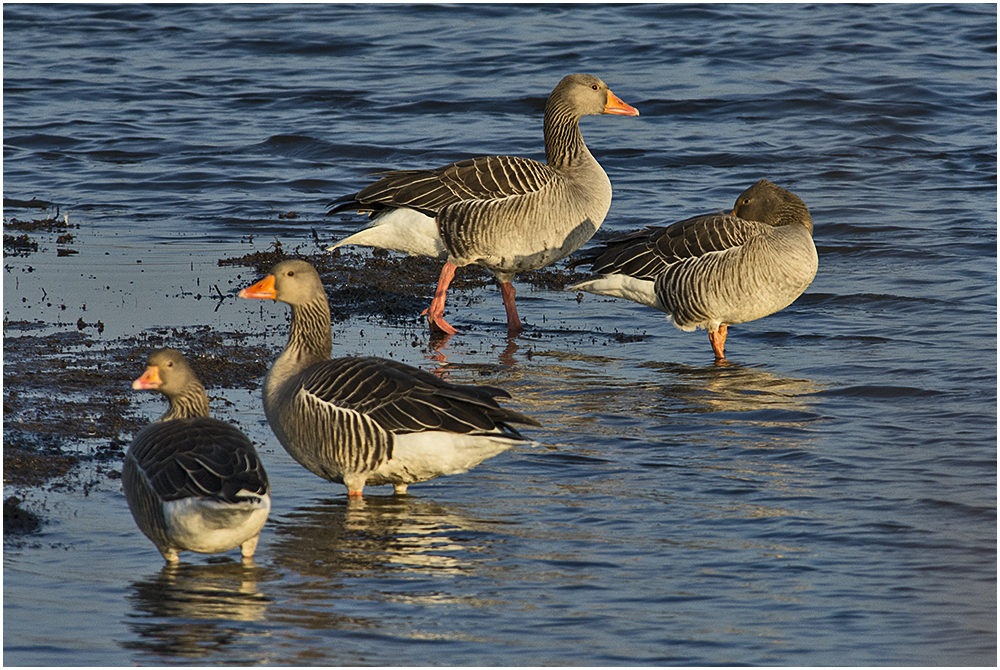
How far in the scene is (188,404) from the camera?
6.64 meters

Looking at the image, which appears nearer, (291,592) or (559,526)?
(291,592)

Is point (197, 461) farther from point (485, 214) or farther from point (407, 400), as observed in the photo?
point (485, 214)

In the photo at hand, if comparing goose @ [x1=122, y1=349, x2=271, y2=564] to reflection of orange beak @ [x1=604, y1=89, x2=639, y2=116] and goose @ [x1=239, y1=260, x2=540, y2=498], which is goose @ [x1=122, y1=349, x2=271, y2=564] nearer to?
goose @ [x1=239, y1=260, x2=540, y2=498]

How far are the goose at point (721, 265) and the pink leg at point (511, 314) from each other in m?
0.71

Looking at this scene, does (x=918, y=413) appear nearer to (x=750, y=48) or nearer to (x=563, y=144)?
(x=563, y=144)

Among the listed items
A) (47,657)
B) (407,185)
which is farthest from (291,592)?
(407,185)

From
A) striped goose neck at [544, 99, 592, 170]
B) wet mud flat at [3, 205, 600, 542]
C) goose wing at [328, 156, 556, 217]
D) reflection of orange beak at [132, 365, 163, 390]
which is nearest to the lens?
reflection of orange beak at [132, 365, 163, 390]

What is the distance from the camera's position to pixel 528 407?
8977mm

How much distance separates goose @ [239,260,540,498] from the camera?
6.76 metres

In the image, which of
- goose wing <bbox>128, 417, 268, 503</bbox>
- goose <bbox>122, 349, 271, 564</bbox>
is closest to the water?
goose <bbox>122, 349, 271, 564</bbox>

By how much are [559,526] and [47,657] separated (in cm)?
288

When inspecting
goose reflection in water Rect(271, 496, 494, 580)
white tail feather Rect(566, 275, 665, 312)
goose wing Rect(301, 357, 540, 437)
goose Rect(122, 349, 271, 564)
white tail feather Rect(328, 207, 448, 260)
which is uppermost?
white tail feather Rect(328, 207, 448, 260)

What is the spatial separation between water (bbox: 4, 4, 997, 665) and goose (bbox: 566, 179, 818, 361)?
1.55 feet

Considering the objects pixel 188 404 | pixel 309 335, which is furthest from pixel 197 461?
pixel 309 335
